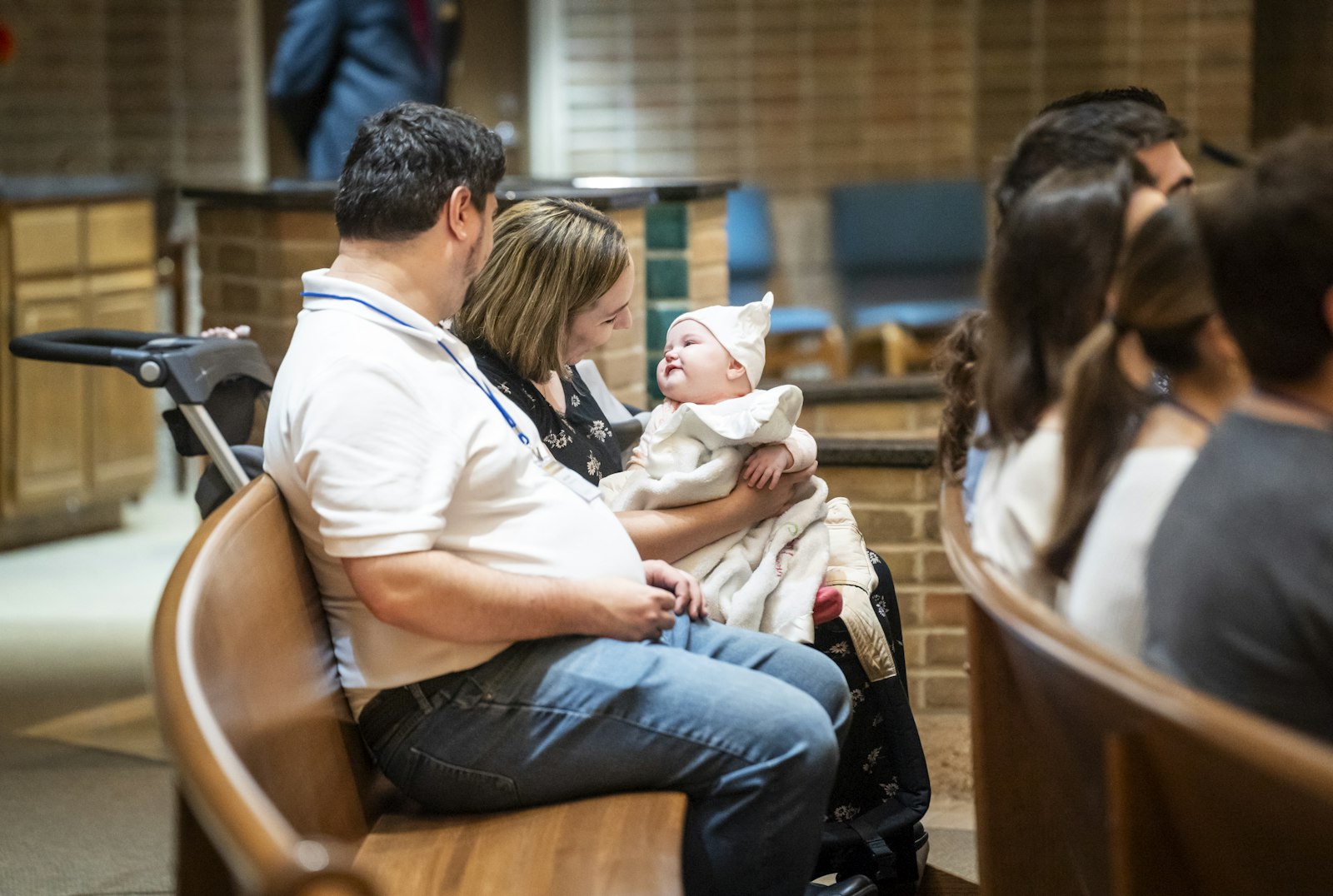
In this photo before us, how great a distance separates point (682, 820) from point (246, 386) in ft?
3.84

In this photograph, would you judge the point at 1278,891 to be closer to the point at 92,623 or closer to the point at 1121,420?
the point at 1121,420

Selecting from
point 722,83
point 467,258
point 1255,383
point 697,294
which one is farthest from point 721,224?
point 722,83

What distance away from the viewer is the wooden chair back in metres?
0.88

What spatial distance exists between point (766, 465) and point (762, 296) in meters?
4.88

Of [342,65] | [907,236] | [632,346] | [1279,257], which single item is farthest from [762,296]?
[1279,257]

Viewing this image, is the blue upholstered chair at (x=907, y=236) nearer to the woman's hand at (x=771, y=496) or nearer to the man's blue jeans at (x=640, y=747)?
the woman's hand at (x=771, y=496)

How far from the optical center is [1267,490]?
111cm

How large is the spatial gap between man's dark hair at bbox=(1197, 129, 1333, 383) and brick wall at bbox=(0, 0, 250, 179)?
251 inches

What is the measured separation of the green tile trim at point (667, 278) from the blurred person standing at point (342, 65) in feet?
3.41

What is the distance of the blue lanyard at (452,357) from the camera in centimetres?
168

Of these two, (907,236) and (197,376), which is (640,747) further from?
(907,236)

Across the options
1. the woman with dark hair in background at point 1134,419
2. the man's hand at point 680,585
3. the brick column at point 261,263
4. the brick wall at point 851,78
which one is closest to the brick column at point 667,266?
the brick column at point 261,263

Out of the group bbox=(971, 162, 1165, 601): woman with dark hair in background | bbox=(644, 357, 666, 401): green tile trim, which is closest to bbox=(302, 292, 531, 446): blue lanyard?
bbox=(971, 162, 1165, 601): woman with dark hair in background

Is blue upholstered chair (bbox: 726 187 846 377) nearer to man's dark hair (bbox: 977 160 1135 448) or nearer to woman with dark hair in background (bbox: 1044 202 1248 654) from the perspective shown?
man's dark hair (bbox: 977 160 1135 448)
